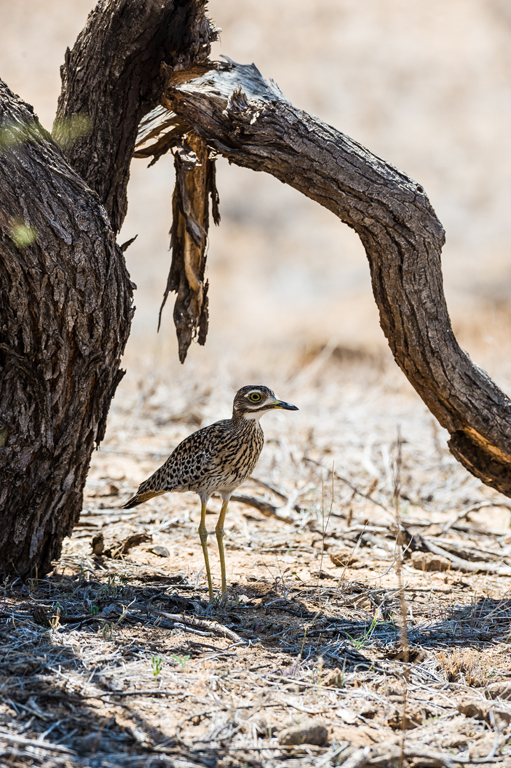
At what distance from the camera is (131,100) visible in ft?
12.3

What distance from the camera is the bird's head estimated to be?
162 inches

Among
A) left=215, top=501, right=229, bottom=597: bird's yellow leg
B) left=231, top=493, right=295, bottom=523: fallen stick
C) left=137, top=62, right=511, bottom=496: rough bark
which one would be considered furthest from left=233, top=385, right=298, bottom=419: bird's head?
left=231, top=493, right=295, bottom=523: fallen stick

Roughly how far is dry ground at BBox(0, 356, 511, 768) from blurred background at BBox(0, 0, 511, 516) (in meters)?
6.24

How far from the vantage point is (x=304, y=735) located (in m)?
2.39

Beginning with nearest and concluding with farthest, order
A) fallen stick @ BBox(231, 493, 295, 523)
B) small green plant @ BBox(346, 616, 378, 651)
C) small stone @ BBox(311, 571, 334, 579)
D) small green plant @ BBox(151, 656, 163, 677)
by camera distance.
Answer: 1. small green plant @ BBox(151, 656, 163, 677)
2. small green plant @ BBox(346, 616, 378, 651)
3. small stone @ BBox(311, 571, 334, 579)
4. fallen stick @ BBox(231, 493, 295, 523)

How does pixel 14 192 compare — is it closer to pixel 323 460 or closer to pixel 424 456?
pixel 323 460

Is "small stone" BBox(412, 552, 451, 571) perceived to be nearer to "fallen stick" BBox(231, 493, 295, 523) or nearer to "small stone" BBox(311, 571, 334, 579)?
"small stone" BBox(311, 571, 334, 579)

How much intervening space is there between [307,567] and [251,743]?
214 cm

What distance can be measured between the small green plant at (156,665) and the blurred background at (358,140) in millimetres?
8808

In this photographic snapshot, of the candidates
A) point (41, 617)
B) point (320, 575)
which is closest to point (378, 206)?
point (320, 575)

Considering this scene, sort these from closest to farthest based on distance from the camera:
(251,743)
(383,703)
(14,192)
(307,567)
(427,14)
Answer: (251,743), (383,703), (14,192), (307,567), (427,14)

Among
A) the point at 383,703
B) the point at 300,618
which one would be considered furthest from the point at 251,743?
the point at 300,618

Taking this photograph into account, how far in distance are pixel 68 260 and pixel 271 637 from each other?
6.16 ft

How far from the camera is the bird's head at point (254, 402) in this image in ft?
13.5
